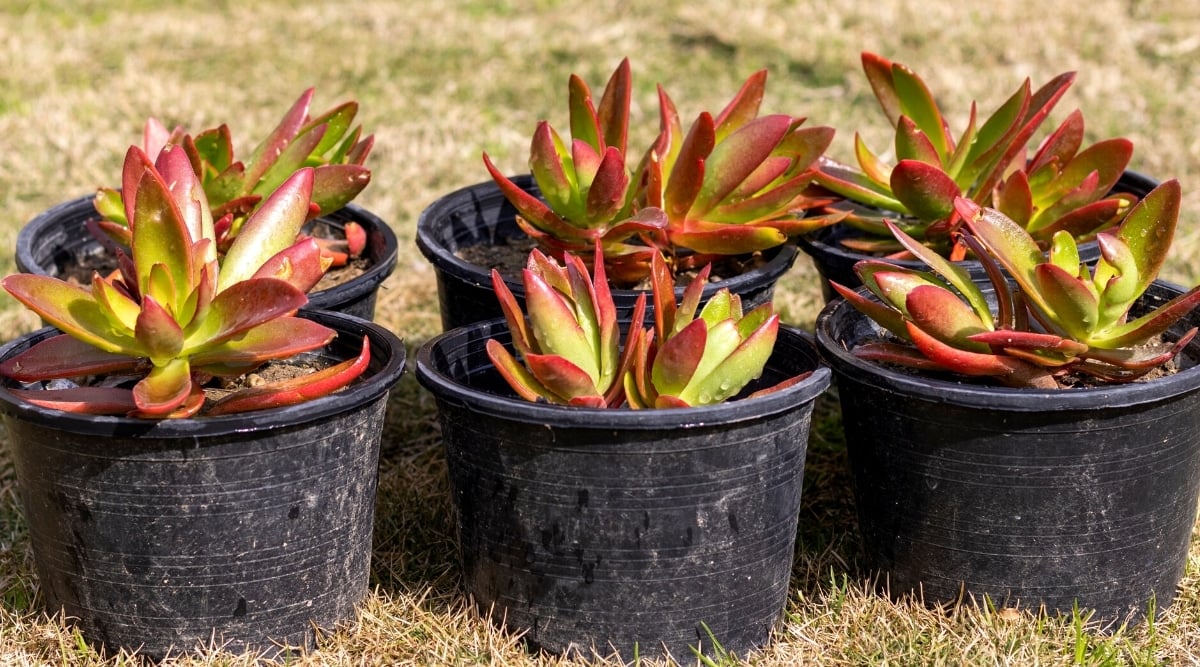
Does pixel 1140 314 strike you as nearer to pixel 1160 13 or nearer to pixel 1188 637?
pixel 1188 637

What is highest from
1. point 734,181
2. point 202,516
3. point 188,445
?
point 734,181

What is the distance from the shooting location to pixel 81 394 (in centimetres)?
183

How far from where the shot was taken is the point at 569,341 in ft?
6.24

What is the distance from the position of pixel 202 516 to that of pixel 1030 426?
1.13 metres

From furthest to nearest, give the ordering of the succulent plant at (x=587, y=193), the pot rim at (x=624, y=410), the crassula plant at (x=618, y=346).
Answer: the succulent plant at (x=587, y=193) → the crassula plant at (x=618, y=346) → the pot rim at (x=624, y=410)

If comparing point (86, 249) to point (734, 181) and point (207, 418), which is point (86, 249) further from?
point (734, 181)

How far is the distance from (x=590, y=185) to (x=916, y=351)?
0.59 m

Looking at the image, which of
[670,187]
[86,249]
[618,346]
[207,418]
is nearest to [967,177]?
[670,187]

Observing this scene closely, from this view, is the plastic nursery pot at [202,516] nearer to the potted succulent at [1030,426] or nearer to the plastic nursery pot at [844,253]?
the potted succulent at [1030,426]

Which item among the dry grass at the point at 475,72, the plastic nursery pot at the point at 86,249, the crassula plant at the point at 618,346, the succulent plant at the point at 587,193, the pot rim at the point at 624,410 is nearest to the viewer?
the pot rim at the point at 624,410

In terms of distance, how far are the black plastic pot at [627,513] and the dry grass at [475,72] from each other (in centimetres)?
67

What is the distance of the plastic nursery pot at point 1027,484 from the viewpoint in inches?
73.0

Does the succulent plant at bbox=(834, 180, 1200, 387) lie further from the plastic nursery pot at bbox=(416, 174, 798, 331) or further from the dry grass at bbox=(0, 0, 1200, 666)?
the dry grass at bbox=(0, 0, 1200, 666)

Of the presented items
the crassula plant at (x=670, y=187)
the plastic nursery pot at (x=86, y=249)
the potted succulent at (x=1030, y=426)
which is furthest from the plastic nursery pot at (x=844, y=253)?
the plastic nursery pot at (x=86, y=249)
